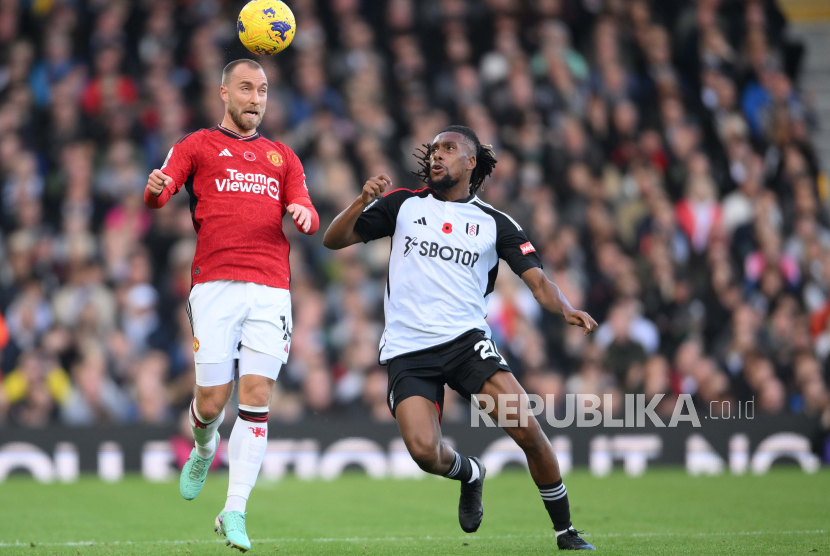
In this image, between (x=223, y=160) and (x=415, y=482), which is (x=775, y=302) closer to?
(x=415, y=482)

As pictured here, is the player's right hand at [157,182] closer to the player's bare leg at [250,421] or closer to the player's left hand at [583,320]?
the player's bare leg at [250,421]

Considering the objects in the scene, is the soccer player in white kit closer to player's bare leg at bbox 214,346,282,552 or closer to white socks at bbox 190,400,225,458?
player's bare leg at bbox 214,346,282,552

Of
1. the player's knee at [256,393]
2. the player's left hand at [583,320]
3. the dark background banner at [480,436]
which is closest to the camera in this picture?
the player's left hand at [583,320]

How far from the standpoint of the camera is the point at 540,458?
6562 millimetres

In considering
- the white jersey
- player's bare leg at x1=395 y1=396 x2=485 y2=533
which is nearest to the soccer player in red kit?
the white jersey

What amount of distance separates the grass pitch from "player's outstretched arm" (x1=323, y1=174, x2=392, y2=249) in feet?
6.46

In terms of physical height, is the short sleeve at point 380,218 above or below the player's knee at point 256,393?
above

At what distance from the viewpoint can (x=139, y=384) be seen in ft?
41.1

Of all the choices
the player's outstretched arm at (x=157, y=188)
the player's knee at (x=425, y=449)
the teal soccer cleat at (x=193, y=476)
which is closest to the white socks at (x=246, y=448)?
the teal soccer cleat at (x=193, y=476)

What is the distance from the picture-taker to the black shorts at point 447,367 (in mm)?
6578

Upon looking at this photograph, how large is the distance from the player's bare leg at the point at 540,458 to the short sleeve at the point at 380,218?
3.96 ft

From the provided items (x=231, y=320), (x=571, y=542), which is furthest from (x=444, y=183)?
(x=571, y=542)

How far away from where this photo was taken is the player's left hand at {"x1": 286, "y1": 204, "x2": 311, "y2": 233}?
20.2ft

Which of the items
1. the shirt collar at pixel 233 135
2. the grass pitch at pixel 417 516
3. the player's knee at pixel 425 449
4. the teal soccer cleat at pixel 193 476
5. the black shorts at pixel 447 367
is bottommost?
the grass pitch at pixel 417 516
